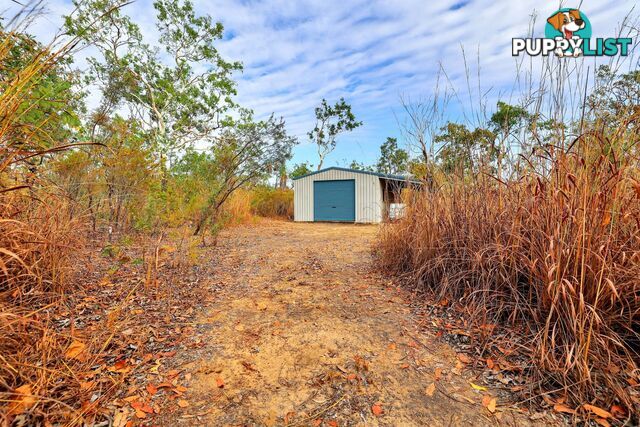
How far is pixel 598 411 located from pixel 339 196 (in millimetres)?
11904

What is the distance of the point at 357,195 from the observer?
41.4 ft

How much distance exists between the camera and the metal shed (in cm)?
1233

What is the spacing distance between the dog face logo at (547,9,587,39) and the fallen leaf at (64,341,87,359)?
4.03m

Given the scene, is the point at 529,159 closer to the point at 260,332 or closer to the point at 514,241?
the point at 514,241

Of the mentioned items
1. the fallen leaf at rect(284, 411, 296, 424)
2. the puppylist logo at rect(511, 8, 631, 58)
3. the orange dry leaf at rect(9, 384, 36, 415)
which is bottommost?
the fallen leaf at rect(284, 411, 296, 424)

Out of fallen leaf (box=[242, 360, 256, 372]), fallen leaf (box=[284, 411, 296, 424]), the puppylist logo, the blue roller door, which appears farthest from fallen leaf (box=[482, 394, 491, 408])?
the blue roller door

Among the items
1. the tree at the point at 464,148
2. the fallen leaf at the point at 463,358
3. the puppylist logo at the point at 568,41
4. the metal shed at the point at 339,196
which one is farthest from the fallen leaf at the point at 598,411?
the metal shed at the point at 339,196

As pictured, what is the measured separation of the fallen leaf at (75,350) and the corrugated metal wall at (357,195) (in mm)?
10378

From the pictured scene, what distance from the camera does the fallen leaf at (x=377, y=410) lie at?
1315 millimetres

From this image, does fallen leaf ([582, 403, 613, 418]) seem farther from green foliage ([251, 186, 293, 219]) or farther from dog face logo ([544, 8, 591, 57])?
green foliage ([251, 186, 293, 219])

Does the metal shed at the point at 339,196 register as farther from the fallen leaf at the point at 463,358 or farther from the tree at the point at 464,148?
the fallen leaf at the point at 463,358

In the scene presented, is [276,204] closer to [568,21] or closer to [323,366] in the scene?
[568,21]

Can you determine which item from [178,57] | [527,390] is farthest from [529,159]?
[178,57]

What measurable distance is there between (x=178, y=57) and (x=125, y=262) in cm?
1326
